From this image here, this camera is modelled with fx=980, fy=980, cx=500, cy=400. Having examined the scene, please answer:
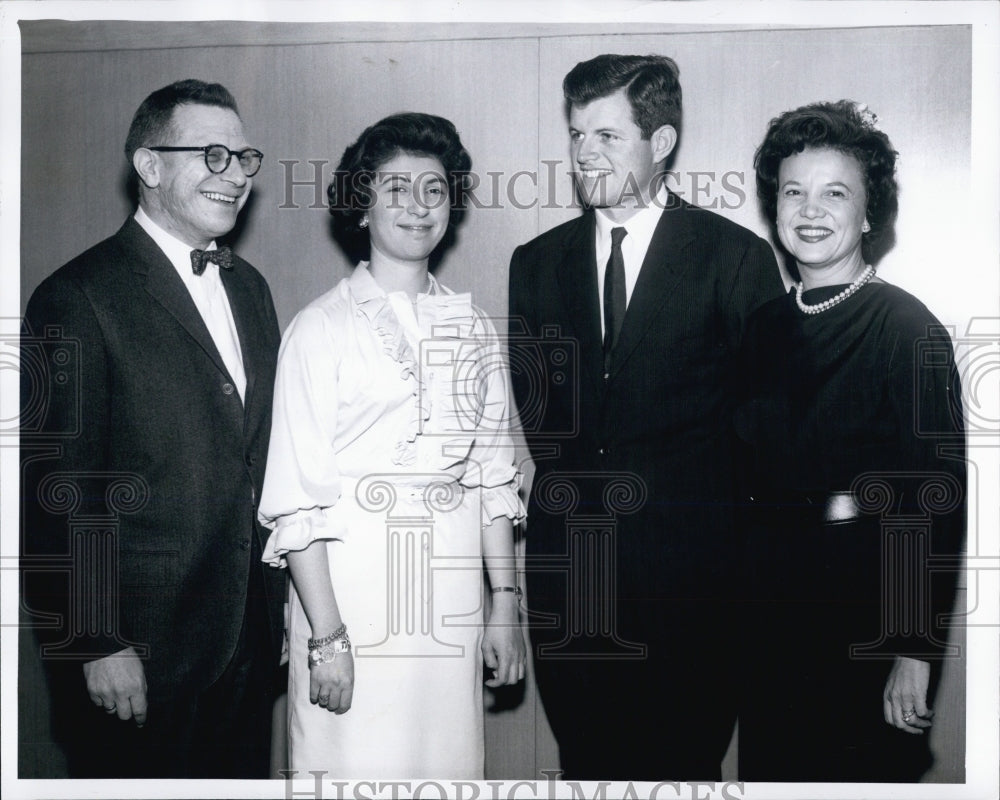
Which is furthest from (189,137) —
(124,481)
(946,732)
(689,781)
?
(946,732)

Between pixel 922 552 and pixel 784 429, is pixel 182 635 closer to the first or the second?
pixel 784 429

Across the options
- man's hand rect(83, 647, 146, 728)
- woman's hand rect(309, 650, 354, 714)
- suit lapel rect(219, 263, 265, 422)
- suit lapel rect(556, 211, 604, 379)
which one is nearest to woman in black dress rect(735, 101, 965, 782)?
suit lapel rect(556, 211, 604, 379)

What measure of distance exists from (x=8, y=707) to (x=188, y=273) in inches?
48.8

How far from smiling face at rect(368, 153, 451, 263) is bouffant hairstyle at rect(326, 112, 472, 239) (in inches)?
0.9

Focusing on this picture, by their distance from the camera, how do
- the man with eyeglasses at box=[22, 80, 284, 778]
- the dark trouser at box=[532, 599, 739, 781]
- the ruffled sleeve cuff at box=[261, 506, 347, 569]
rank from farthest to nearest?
the dark trouser at box=[532, 599, 739, 781] < the man with eyeglasses at box=[22, 80, 284, 778] < the ruffled sleeve cuff at box=[261, 506, 347, 569]

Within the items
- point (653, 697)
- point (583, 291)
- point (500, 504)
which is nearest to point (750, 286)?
point (583, 291)

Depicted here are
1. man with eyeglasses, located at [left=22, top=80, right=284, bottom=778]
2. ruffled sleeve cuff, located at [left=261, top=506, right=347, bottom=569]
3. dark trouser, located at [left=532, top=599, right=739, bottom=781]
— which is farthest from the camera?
dark trouser, located at [left=532, top=599, right=739, bottom=781]

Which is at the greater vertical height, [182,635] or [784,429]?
[784,429]

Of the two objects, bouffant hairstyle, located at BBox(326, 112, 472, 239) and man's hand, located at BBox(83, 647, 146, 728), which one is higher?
bouffant hairstyle, located at BBox(326, 112, 472, 239)

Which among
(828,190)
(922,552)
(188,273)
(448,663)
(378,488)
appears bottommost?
(448,663)

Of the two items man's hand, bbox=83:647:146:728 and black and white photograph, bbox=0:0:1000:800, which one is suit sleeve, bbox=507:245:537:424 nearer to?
black and white photograph, bbox=0:0:1000:800

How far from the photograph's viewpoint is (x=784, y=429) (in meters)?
2.40

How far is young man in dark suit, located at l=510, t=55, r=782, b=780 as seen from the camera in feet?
7.93

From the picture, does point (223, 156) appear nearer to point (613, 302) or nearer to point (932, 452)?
point (613, 302)
